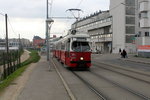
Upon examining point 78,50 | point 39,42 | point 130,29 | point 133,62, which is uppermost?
point 130,29

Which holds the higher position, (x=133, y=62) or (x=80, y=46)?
(x=80, y=46)

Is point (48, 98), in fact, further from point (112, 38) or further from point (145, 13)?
point (112, 38)

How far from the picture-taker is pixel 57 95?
12023 mm

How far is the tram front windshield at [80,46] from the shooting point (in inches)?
971

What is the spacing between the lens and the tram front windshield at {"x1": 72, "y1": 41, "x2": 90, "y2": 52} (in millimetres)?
24672

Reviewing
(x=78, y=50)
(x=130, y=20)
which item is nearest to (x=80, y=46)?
(x=78, y=50)

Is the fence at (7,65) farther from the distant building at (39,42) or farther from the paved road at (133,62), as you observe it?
the distant building at (39,42)

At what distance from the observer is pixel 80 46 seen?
24906mm

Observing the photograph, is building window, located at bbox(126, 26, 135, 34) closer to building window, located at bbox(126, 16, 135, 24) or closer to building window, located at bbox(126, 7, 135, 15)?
building window, located at bbox(126, 16, 135, 24)

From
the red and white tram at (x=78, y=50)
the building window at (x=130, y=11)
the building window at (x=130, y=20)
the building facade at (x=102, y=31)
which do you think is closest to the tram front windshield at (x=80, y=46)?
the red and white tram at (x=78, y=50)

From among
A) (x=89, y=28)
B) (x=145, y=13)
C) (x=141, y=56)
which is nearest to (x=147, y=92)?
(x=141, y=56)

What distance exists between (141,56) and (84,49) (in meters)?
32.5

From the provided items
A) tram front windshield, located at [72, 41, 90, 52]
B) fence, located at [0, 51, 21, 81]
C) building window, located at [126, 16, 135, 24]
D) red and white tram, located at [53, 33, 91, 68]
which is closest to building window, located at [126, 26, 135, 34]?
building window, located at [126, 16, 135, 24]

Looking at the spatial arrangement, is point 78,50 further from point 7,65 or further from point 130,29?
point 130,29
